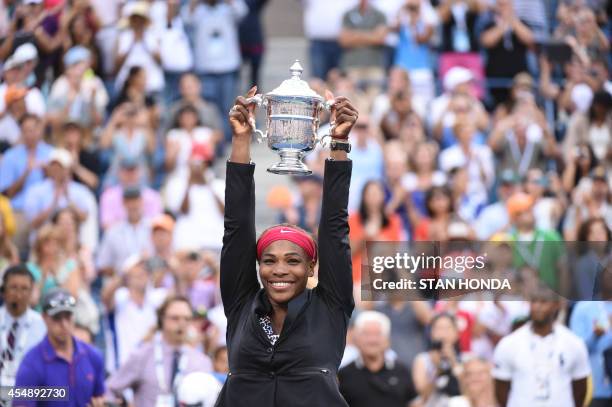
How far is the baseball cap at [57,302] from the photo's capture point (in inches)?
361

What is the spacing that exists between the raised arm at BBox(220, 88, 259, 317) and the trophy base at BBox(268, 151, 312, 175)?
11cm

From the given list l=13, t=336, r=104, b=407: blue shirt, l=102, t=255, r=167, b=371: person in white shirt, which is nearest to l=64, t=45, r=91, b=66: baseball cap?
l=102, t=255, r=167, b=371: person in white shirt

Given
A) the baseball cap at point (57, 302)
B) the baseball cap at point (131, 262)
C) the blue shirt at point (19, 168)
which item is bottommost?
the baseball cap at point (57, 302)

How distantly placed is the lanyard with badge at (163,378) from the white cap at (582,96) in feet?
21.6

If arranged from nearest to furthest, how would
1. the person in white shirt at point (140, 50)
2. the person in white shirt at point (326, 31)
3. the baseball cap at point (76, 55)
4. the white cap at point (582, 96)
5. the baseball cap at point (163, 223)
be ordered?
1. the baseball cap at point (163, 223)
2. the baseball cap at point (76, 55)
3. the person in white shirt at point (140, 50)
4. the white cap at point (582, 96)
5. the person in white shirt at point (326, 31)

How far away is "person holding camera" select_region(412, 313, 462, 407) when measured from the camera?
10773 mm

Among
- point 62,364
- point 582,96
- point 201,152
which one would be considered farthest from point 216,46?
point 62,364

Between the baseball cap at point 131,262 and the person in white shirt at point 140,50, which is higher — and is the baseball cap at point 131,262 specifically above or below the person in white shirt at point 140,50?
below

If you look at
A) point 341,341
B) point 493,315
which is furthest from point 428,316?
point 341,341

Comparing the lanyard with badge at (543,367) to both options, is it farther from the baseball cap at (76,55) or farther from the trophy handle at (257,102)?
the baseball cap at (76,55)

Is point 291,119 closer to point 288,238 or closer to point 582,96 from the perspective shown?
point 288,238

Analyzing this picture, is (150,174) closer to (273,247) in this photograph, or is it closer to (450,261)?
(450,261)

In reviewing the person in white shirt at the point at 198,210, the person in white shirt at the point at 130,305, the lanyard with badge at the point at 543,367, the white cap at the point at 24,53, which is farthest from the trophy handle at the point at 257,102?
the white cap at the point at 24,53

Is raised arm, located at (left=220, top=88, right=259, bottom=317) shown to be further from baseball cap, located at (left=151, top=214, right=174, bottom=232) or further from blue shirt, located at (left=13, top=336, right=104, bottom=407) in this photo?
baseball cap, located at (left=151, top=214, right=174, bottom=232)
